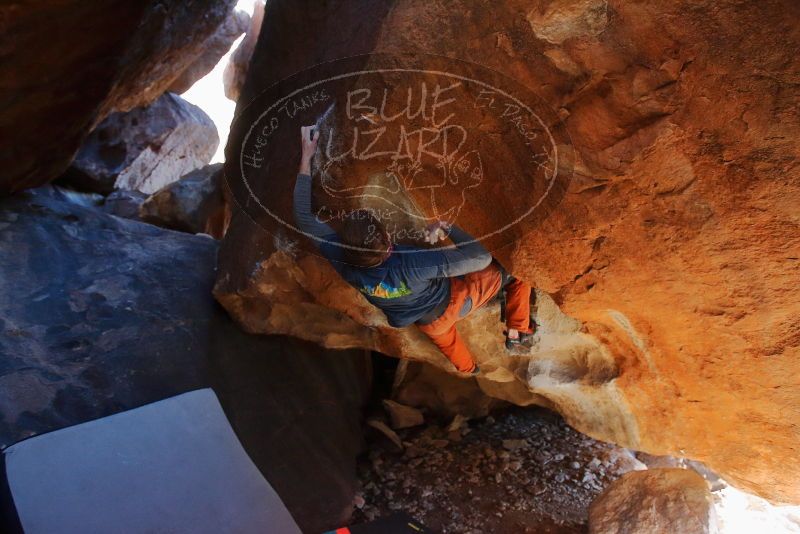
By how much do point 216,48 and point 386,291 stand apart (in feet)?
17.2

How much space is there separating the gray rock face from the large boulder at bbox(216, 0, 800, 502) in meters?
3.89

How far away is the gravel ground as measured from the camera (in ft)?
9.99

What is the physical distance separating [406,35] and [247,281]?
1.55 metres

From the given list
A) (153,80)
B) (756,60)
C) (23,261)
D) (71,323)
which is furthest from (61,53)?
(756,60)

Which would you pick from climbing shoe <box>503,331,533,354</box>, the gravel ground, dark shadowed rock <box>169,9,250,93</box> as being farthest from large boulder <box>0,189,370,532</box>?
dark shadowed rock <box>169,9,250,93</box>

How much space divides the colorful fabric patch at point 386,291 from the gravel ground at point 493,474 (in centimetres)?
152

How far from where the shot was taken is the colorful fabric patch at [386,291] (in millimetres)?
2196

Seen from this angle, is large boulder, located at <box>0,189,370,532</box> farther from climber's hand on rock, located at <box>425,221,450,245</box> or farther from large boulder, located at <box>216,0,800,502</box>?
climber's hand on rock, located at <box>425,221,450,245</box>

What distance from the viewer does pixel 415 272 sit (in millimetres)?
2158

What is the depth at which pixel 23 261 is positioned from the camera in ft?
9.51

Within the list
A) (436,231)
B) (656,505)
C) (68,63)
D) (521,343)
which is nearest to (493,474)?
(656,505)

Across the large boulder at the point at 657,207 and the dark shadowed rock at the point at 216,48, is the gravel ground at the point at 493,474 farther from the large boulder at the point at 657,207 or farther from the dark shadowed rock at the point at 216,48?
the dark shadowed rock at the point at 216,48

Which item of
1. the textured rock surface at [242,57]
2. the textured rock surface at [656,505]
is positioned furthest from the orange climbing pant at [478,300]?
the textured rock surface at [242,57]

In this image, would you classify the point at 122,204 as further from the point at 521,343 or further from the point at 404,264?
the point at 521,343
